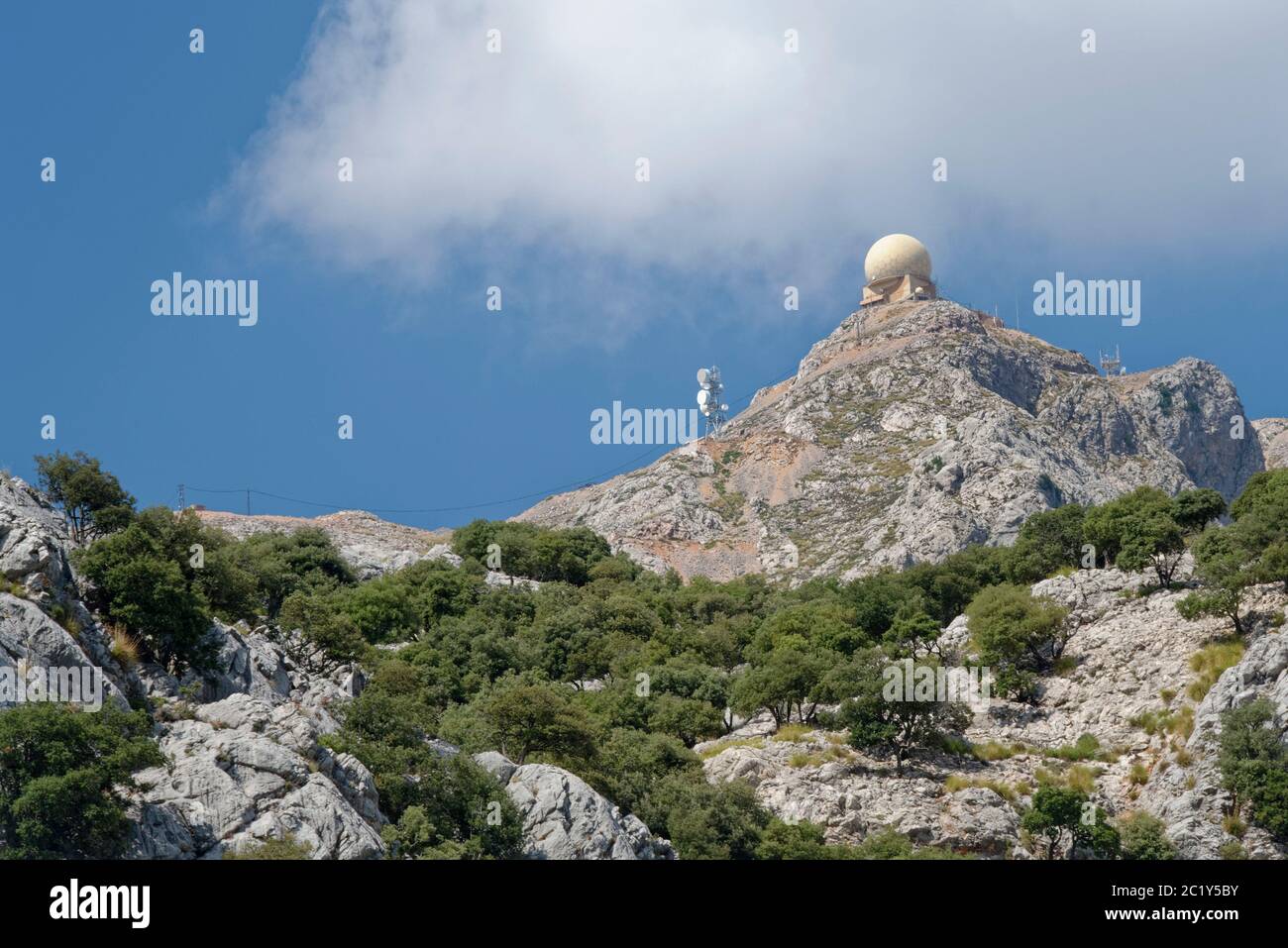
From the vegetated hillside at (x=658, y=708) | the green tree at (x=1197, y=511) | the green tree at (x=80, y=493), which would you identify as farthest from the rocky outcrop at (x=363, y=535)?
the green tree at (x=1197, y=511)

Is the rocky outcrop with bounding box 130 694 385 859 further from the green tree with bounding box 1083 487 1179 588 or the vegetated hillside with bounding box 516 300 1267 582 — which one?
the vegetated hillside with bounding box 516 300 1267 582

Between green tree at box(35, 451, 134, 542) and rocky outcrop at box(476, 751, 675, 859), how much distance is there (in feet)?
67.1

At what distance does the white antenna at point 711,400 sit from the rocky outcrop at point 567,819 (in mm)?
109680

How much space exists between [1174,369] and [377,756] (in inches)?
5748

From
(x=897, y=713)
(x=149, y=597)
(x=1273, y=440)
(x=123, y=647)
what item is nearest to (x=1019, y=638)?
(x=897, y=713)

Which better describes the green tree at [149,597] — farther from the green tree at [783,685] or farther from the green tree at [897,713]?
the green tree at [897,713]

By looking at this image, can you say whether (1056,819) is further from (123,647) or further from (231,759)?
(123,647)

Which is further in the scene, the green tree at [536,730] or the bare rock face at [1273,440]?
the bare rock face at [1273,440]

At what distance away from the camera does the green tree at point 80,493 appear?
61438 mm

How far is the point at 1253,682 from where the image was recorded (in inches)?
2382

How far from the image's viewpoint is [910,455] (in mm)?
138875

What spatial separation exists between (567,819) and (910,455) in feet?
310
